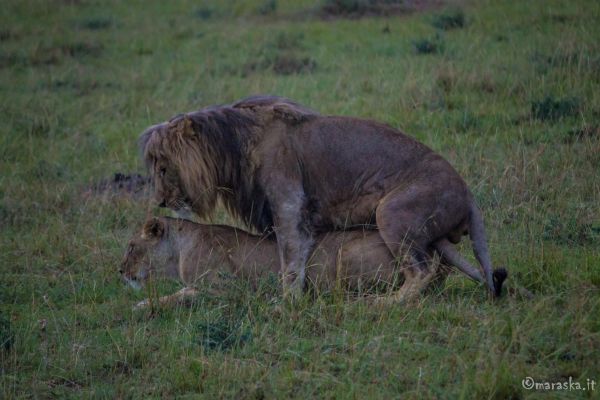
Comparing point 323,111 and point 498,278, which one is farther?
point 323,111

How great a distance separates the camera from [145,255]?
627 centimetres

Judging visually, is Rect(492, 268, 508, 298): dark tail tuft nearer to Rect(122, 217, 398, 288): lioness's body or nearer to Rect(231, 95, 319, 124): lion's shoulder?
Rect(122, 217, 398, 288): lioness's body

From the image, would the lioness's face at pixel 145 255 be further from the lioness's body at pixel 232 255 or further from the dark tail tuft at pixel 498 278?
the dark tail tuft at pixel 498 278

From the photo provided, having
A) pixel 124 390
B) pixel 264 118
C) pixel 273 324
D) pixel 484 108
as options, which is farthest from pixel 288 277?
pixel 484 108

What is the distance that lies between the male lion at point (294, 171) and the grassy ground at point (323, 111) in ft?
1.53

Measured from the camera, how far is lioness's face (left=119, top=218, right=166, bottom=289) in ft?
20.5

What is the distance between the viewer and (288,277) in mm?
5781

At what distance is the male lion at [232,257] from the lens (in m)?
5.65

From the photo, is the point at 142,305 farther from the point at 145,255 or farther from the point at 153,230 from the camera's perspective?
the point at 153,230

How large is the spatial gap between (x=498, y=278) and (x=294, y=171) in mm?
1465

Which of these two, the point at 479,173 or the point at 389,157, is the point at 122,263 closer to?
the point at 389,157

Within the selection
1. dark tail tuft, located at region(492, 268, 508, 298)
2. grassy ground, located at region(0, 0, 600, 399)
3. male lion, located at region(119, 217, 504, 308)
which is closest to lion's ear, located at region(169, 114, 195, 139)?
male lion, located at region(119, 217, 504, 308)

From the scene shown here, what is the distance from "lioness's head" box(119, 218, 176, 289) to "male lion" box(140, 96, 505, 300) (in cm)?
27

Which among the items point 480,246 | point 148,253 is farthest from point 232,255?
point 480,246
